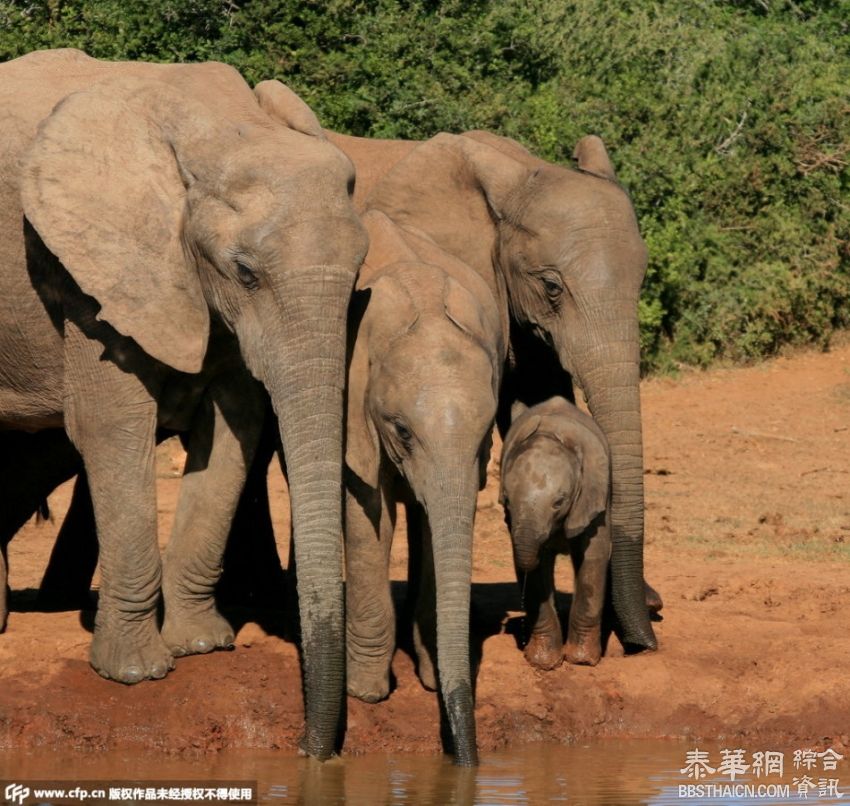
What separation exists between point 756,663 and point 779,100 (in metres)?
9.41

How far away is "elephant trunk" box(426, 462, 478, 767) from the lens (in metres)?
7.32

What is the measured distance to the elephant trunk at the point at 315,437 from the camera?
24.0 ft

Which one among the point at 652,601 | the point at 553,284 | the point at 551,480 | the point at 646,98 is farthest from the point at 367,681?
the point at 646,98

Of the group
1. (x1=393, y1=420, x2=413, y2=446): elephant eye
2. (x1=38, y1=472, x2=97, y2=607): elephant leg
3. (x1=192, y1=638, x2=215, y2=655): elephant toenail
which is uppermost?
(x1=393, y1=420, x2=413, y2=446): elephant eye

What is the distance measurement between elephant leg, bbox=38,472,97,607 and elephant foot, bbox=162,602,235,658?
1.41 m

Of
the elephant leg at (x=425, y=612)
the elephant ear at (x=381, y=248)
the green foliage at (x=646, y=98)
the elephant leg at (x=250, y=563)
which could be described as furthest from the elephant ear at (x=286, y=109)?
the green foliage at (x=646, y=98)

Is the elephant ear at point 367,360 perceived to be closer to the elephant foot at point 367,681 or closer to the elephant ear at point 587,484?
the elephant foot at point 367,681

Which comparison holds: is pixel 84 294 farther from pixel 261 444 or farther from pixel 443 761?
pixel 443 761

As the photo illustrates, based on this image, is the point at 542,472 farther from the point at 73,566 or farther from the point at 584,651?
the point at 73,566

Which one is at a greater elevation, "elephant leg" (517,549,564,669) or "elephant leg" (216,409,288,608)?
"elephant leg" (517,549,564,669)

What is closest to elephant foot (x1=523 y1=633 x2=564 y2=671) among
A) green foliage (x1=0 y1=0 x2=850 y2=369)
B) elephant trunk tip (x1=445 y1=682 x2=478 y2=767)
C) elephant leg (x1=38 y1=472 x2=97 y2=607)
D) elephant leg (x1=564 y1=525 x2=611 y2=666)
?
elephant leg (x1=564 y1=525 x2=611 y2=666)

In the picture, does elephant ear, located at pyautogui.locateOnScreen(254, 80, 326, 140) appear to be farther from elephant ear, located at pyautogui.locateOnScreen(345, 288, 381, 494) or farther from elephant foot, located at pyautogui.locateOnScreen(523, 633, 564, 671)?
elephant foot, located at pyautogui.locateOnScreen(523, 633, 564, 671)

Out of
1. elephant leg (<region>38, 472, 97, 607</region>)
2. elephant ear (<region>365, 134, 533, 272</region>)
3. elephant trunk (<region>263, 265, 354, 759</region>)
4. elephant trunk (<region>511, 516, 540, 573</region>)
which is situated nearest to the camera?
elephant trunk (<region>263, 265, 354, 759</region>)

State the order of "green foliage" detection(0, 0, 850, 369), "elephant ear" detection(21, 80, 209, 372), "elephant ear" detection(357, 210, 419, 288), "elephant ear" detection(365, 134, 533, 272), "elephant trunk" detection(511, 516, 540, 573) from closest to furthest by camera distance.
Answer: "elephant ear" detection(21, 80, 209, 372) < "elephant ear" detection(357, 210, 419, 288) < "elephant trunk" detection(511, 516, 540, 573) < "elephant ear" detection(365, 134, 533, 272) < "green foliage" detection(0, 0, 850, 369)
